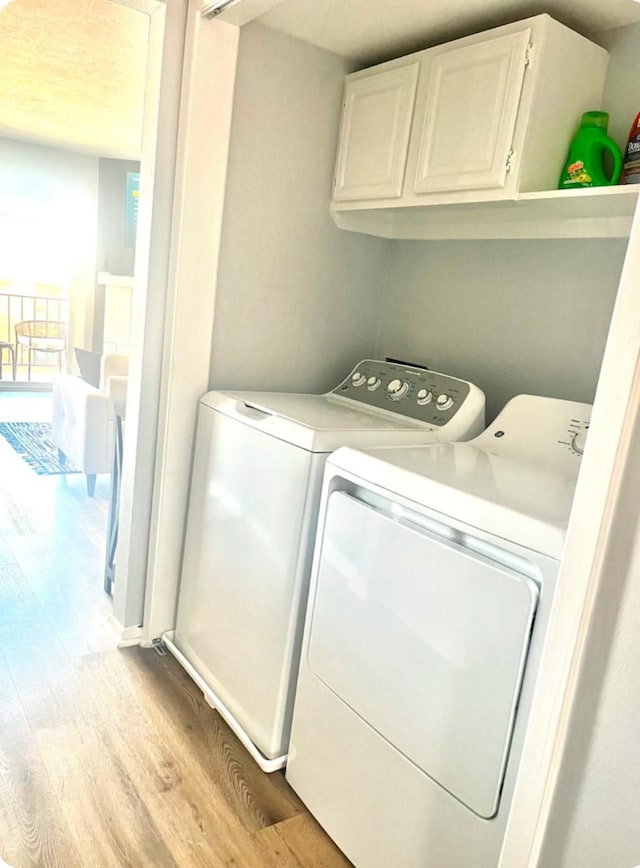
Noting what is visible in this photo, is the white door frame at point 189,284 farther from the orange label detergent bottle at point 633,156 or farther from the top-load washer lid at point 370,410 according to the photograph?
the orange label detergent bottle at point 633,156

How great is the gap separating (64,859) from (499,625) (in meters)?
1.10

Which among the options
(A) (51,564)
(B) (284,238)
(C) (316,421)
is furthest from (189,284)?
(A) (51,564)

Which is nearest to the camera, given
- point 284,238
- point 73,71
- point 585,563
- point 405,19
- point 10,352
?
point 585,563

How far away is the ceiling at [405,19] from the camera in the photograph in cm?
168

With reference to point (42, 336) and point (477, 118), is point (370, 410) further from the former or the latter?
point (42, 336)

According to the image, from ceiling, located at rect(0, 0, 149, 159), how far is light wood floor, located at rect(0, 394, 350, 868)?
2017 mm

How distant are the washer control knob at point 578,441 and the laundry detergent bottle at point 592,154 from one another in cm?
64

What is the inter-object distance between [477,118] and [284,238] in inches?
29.6

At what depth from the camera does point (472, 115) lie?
174 cm

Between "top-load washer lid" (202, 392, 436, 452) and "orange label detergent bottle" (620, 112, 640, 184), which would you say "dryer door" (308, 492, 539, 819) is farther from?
"orange label detergent bottle" (620, 112, 640, 184)

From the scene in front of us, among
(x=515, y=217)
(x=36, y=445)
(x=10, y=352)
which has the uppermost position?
(x=515, y=217)

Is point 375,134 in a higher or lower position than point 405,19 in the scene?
lower

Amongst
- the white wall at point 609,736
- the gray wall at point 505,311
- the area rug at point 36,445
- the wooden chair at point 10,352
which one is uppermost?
the gray wall at point 505,311

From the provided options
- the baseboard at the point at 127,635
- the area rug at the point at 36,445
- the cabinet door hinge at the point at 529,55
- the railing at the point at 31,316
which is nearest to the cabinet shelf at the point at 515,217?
the cabinet door hinge at the point at 529,55
